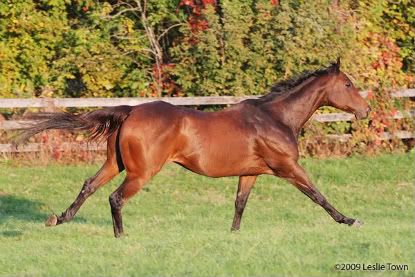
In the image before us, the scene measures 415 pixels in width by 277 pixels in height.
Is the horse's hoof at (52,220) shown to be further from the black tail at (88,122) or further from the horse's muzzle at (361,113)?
the horse's muzzle at (361,113)

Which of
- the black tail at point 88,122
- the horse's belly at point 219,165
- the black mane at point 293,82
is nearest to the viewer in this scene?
the black tail at point 88,122

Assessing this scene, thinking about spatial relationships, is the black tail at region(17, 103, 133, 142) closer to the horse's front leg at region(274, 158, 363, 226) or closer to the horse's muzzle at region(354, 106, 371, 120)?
the horse's front leg at region(274, 158, 363, 226)

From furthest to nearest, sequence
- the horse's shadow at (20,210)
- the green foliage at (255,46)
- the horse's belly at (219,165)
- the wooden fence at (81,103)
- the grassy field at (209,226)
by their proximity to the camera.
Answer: the green foliage at (255,46) < the wooden fence at (81,103) < the horse's shadow at (20,210) < the horse's belly at (219,165) < the grassy field at (209,226)

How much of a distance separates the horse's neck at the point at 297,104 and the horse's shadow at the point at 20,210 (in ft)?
11.3

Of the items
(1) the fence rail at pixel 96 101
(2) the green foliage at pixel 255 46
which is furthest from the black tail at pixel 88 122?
(2) the green foliage at pixel 255 46

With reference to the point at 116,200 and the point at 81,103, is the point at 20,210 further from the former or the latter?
the point at 116,200

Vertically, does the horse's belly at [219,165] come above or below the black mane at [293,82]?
below

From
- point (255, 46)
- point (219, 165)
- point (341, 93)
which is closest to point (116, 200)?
point (219, 165)

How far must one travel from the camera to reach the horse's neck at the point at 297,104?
10.9m

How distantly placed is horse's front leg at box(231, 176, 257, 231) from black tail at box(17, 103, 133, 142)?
1.70 metres

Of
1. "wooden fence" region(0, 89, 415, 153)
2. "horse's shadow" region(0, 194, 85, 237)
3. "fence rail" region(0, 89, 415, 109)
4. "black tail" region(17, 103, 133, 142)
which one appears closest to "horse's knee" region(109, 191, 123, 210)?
"black tail" region(17, 103, 133, 142)

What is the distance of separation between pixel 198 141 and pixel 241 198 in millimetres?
1028

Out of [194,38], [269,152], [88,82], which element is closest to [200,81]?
[194,38]

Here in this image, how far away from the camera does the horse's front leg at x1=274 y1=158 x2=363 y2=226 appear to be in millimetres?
10297
